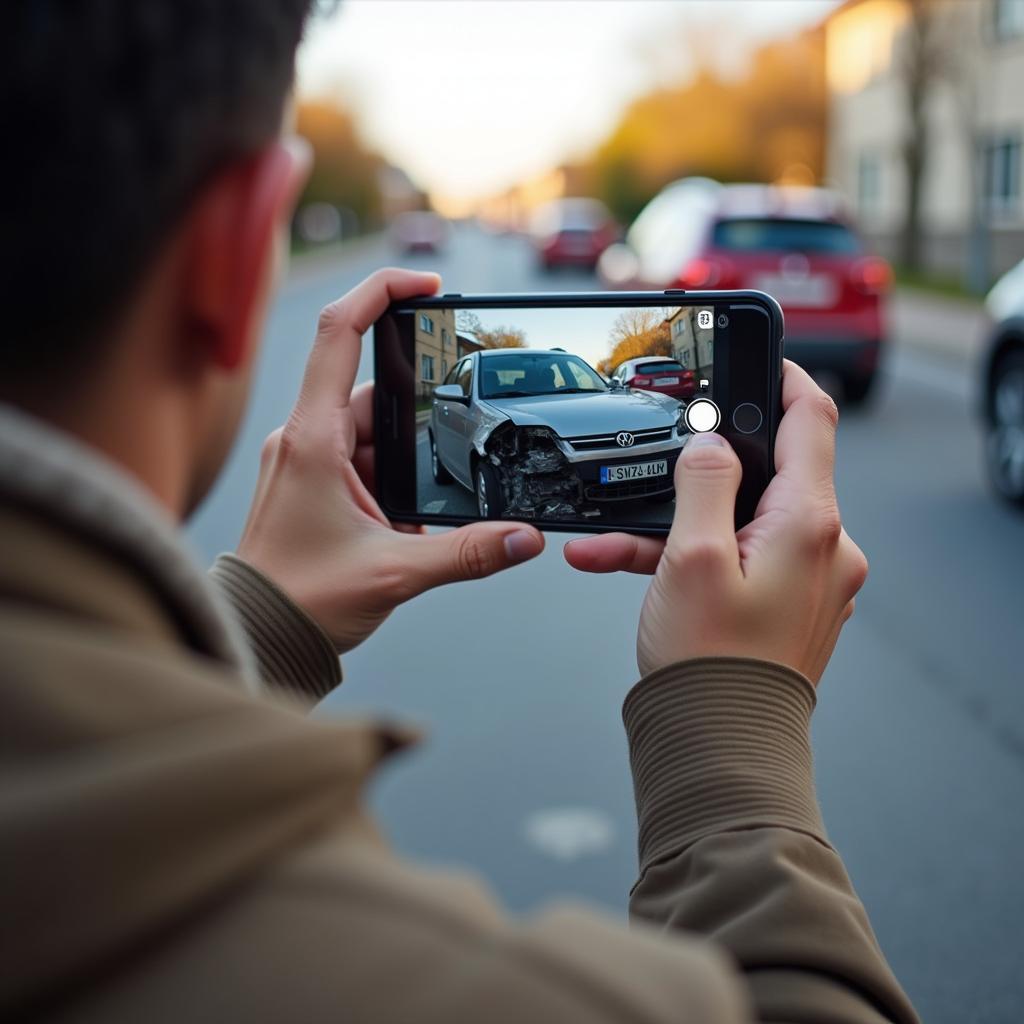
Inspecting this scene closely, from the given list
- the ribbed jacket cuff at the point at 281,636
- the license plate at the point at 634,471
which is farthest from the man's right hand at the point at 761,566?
the ribbed jacket cuff at the point at 281,636

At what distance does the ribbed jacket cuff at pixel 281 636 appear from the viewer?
1733mm

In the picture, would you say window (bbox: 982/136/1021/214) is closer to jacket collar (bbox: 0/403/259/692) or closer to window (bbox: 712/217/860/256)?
window (bbox: 712/217/860/256)

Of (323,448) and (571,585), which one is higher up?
(323,448)

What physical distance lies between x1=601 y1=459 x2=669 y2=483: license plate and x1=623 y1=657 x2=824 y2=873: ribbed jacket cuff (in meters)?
0.63

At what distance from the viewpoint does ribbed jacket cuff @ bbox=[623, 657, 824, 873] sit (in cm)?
127

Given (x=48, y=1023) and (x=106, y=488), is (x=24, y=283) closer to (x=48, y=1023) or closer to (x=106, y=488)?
(x=106, y=488)

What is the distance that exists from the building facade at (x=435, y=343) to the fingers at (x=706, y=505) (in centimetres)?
56

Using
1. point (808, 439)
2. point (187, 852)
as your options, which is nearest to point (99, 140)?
point (187, 852)

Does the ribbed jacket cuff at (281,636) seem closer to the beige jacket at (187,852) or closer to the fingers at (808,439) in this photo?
the fingers at (808,439)

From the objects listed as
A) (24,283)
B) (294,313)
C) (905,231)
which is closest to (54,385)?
(24,283)

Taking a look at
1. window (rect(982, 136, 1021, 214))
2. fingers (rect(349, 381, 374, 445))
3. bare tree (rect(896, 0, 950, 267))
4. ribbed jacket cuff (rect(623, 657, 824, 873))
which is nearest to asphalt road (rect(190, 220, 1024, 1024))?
fingers (rect(349, 381, 374, 445))

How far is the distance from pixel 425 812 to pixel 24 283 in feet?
10.4

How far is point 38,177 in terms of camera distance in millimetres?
755

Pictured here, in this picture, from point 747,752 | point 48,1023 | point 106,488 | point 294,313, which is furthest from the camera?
point 294,313
